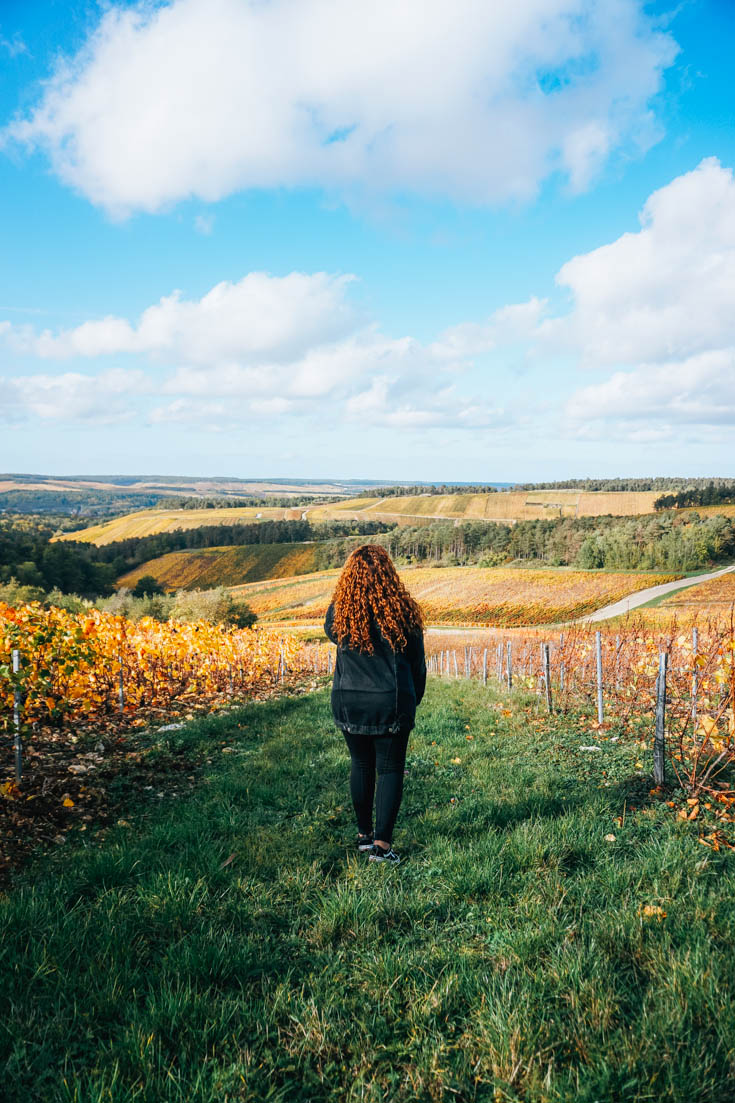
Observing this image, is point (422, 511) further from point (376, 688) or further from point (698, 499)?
point (376, 688)

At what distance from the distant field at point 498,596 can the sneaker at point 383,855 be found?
1598 inches

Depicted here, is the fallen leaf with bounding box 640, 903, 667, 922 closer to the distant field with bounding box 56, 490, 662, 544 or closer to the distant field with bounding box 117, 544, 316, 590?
the distant field with bounding box 117, 544, 316, 590

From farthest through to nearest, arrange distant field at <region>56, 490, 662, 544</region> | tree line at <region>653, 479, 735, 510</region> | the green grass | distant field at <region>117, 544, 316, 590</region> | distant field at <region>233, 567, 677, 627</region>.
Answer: distant field at <region>56, 490, 662, 544</region> → distant field at <region>117, 544, 316, 590</region> → tree line at <region>653, 479, 735, 510</region> → distant field at <region>233, 567, 677, 627</region> → the green grass

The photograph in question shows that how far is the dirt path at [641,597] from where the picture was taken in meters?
45.6

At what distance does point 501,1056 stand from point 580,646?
12653 mm

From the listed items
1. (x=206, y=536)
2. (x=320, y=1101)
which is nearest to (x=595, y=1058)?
(x=320, y=1101)

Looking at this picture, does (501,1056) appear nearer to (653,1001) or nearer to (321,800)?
(653,1001)

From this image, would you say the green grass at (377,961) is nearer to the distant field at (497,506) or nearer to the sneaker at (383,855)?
the sneaker at (383,855)

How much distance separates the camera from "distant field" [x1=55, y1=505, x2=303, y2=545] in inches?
5157

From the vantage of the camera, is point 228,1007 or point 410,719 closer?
point 228,1007

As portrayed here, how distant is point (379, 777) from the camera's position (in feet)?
12.2

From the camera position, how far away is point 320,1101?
191 centimetres

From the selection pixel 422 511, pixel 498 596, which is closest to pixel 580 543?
pixel 498 596

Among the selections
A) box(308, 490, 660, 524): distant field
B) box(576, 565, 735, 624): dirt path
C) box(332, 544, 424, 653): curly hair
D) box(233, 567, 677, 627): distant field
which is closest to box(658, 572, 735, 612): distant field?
box(576, 565, 735, 624): dirt path
